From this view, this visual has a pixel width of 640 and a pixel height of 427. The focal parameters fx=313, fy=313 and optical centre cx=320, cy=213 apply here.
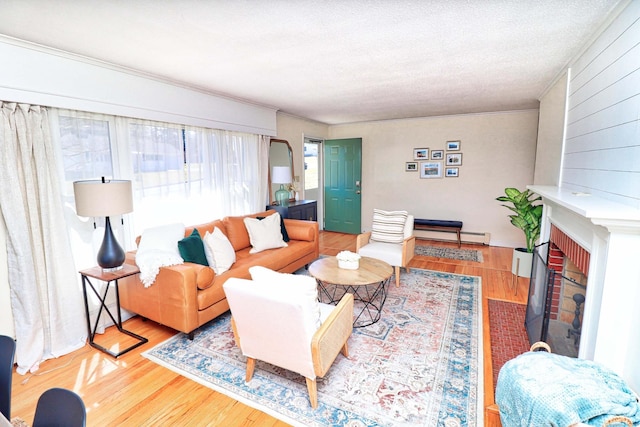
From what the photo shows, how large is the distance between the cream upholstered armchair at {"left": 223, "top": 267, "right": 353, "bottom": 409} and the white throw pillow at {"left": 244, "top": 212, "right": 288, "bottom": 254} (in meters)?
1.70

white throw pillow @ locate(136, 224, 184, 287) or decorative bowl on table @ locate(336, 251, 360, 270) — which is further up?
white throw pillow @ locate(136, 224, 184, 287)

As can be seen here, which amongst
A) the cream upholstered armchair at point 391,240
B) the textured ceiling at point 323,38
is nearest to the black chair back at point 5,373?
the textured ceiling at point 323,38

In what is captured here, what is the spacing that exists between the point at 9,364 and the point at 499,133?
6.30m

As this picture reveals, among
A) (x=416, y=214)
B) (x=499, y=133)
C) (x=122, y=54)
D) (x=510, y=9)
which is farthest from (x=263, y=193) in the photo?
(x=499, y=133)

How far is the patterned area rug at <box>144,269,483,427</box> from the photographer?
1.89 metres

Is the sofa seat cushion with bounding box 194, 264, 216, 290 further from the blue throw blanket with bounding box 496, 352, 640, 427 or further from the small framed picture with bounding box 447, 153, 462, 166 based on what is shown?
the small framed picture with bounding box 447, 153, 462, 166

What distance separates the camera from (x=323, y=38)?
7.27ft

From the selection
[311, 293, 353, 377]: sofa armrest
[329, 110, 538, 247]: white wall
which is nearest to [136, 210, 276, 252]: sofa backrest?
[311, 293, 353, 377]: sofa armrest

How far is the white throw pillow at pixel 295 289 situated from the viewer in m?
1.78

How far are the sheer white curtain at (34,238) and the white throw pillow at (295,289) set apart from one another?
178 centimetres

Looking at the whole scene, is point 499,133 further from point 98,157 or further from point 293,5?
point 98,157

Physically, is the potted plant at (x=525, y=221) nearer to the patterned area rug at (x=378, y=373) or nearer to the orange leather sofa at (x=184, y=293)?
the patterned area rug at (x=378, y=373)

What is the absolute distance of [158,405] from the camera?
1.97m

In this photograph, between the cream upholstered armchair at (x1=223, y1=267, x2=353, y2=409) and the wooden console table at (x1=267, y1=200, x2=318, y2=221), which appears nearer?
the cream upholstered armchair at (x1=223, y1=267, x2=353, y2=409)
